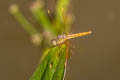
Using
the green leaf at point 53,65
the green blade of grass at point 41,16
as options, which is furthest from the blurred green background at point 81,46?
the green leaf at point 53,65

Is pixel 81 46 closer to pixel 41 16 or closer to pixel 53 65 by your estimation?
pixel 41 16

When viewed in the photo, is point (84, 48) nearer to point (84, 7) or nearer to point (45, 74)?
point (84, 7)

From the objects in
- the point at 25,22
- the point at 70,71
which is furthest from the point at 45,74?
the point at 25,22

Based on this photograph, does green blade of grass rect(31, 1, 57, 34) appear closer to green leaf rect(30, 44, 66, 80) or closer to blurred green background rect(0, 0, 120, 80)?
blurred green background rect(0, 0, 120, 80)

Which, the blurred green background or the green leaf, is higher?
the blurred green background

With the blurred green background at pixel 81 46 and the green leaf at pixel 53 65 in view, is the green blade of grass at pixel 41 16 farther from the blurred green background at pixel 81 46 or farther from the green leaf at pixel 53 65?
the green leaf at pixel 53 65

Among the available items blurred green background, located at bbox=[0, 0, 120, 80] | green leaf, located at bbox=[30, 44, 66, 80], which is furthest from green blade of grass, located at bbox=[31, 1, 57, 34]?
green leaf, located at bbox=[30, 44, 66, 80]
